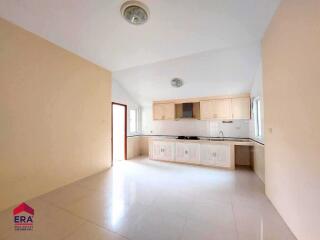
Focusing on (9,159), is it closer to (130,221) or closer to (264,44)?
(130,221)

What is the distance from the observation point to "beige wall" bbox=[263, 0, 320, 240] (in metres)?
1.32

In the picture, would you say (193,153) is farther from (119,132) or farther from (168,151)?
(119,132)

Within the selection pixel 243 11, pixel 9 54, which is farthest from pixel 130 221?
pixel 243 11

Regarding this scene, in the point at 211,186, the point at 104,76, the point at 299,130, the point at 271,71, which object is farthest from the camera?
the point at 104,76

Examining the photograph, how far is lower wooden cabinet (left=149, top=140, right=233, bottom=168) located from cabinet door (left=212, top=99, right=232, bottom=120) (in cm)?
95

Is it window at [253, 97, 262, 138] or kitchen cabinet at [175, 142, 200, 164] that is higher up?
window at [253, 97, 262, 138]

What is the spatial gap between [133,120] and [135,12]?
169 inches

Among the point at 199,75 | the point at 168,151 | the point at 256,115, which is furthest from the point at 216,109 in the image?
the point at 168,151

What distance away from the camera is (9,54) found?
230cm

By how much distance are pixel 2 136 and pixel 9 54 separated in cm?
131

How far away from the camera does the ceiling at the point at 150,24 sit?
2068 mm

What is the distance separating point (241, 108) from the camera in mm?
4449

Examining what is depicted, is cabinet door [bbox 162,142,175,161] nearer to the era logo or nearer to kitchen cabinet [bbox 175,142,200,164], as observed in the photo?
kitchen cabinet [bbox 175,142,200,164]

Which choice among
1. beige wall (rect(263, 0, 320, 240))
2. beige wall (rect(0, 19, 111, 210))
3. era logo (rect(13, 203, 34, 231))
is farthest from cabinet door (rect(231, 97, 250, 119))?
era logo (rect(13, 203, 34, 231))
